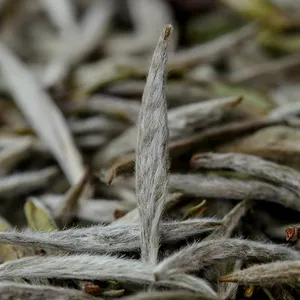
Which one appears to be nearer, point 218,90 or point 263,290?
point 263,290

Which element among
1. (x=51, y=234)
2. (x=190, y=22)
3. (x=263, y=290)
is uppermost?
(x=190, y=22)

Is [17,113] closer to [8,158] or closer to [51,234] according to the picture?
[8,158]

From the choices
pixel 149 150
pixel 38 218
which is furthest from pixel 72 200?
pixel 149 150

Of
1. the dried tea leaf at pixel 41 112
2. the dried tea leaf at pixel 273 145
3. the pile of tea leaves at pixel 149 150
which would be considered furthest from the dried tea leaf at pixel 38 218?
the dried tea leaf at pixel 273 145

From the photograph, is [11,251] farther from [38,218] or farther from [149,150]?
[149,150]

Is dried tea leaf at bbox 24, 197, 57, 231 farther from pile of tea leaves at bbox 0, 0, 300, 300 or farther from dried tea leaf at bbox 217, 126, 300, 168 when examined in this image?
dried tea leaf at bbox 217, 126, 300, 168

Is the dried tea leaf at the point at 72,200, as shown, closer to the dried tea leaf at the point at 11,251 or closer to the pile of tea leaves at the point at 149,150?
the pile of tea leaves at the point at 149,150

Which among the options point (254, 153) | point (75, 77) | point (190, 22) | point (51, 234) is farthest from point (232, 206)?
point (190, 22)

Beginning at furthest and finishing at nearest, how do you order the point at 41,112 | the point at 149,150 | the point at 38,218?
the point at 41,112 < the point at 38,218 < the point at 149,150
